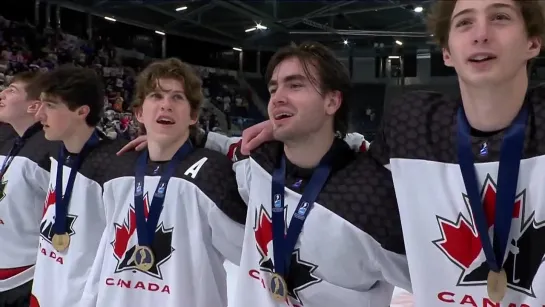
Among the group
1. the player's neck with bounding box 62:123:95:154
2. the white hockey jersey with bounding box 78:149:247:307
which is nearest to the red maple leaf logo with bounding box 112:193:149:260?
the white hockey jersey with bounding box 78:149:247:307

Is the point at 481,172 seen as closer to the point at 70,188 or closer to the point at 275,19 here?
the point at 70,188

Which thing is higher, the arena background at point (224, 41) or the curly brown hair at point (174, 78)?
the arena background at point (224, 41)

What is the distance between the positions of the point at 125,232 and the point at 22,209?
863mm

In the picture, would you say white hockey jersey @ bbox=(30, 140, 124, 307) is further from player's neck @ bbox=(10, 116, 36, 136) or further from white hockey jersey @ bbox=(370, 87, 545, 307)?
white hockey jersey @ bbox=(370, 87, 545, 307)

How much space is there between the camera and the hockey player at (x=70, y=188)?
2.12 meters

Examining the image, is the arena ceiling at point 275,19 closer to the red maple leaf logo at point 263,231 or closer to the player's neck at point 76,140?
the player's neck at point 76,140

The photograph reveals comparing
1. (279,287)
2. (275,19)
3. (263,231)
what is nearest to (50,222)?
(263,231)

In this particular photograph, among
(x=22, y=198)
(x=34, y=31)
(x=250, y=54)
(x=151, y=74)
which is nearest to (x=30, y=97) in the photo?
(x=22, y=198)

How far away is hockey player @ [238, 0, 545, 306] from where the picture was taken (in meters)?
1.19

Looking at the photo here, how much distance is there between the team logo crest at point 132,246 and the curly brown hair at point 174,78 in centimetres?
37

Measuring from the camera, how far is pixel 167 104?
6.20 ft

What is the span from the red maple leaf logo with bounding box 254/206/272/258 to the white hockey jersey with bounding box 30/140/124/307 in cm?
73

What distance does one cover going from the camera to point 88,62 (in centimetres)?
1300

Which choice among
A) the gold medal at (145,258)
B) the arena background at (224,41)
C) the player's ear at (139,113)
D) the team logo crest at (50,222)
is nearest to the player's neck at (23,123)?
the team logo crest at (50,222)
